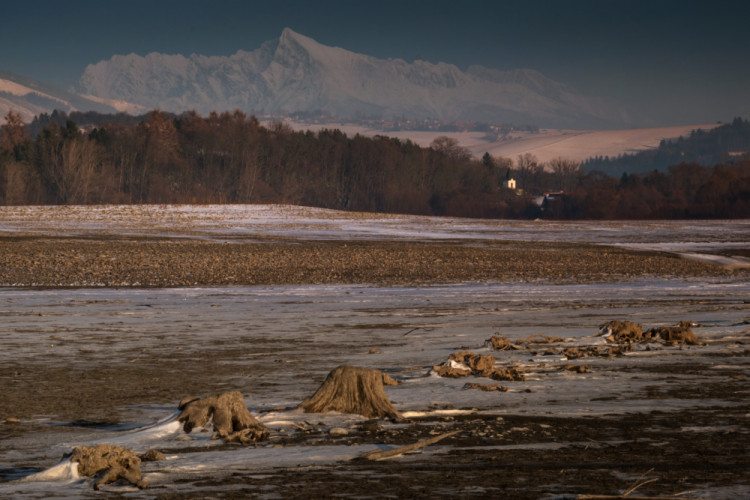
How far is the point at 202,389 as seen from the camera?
13.6m

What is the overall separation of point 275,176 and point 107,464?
164 metres

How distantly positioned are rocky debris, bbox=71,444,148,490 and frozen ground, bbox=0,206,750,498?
0.42ft

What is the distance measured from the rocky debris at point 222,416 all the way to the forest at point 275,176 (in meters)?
122

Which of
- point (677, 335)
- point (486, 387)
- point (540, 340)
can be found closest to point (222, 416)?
point (486, 387)

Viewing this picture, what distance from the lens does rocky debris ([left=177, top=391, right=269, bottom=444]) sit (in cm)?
1057

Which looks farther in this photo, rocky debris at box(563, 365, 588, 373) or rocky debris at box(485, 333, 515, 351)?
rocky debris at box(485, 333, 515, 351)

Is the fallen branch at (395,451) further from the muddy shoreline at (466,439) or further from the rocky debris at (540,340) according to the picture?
the rocky debris at (540,340)

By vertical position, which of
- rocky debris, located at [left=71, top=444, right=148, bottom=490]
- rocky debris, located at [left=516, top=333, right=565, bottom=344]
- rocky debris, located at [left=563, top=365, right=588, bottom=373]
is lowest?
rocky debris, located at [left=516, top=333, right=565, bottom=344]

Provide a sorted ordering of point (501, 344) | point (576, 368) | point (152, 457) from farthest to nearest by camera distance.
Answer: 1. point (501, 344)
2. point (576, 368)
3. point (152, 457)

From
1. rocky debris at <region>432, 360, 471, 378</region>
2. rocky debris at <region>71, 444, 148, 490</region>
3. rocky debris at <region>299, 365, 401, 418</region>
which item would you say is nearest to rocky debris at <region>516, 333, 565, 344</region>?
rocky debris at <region>432, 360, 471, 378</region>

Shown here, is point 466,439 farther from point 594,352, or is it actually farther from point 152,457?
point 594,352

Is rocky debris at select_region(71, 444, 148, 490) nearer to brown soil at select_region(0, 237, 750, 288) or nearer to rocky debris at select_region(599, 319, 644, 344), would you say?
rocky debris at select_region(599, 319, 644, 344)

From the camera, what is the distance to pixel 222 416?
1067cm

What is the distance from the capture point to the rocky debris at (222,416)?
34.7ft
